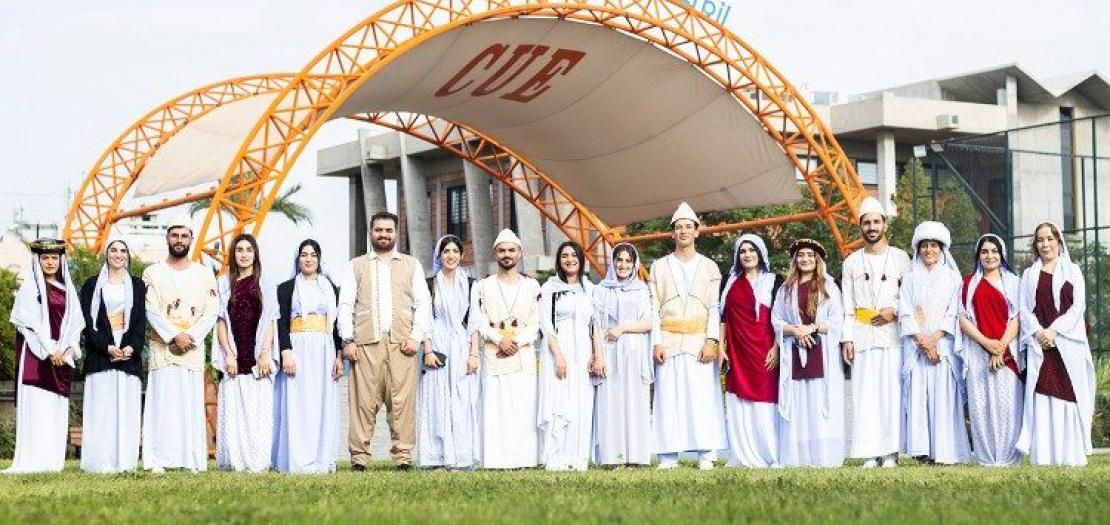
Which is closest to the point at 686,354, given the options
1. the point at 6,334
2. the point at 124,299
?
the point at 124,299

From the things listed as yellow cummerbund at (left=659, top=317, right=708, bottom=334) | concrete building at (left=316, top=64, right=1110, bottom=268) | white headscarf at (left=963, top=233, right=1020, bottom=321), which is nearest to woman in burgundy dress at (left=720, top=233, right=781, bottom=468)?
yellow cummerbund at (left=659, top=317, right=708, bottom=334)

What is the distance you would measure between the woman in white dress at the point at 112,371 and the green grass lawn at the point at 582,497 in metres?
0.94

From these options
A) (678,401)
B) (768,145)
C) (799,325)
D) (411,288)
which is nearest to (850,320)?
(799,325)

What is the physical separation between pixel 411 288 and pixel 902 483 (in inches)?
178

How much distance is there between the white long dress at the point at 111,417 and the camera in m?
11.7

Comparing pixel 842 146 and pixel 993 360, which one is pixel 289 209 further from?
pixel 993 360

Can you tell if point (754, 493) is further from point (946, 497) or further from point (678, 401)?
point (678, 401)

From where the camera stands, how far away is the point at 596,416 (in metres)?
12.6

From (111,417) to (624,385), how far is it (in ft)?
11.4

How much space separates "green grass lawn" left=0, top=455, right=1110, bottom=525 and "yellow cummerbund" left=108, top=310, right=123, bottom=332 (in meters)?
1.30

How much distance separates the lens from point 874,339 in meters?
12.5

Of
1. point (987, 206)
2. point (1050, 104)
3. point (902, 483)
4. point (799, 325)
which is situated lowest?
point (902, 483)

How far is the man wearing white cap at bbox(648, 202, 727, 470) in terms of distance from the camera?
12.4 meters

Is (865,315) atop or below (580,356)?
atop
